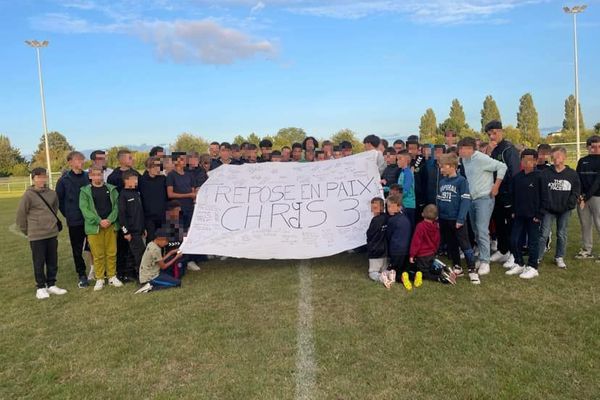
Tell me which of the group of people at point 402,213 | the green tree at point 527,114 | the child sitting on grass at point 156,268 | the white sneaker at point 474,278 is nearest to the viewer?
the white sneaker at point 474,278

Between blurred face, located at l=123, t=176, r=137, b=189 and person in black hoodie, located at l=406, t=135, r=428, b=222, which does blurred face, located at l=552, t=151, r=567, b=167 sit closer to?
person in black hoodie, located at l=406, t=135, r=428, b=222

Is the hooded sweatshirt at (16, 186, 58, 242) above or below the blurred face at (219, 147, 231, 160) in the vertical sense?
below

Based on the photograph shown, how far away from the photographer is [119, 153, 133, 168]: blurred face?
23.1 feet

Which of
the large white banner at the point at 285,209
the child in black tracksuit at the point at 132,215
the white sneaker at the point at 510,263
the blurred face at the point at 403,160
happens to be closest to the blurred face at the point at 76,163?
the child in black tracksuit at the point at 132,215

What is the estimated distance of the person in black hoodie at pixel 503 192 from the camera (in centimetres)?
689

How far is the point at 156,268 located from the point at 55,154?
233 ft

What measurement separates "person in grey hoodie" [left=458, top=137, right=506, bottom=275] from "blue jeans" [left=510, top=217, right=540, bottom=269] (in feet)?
1.57

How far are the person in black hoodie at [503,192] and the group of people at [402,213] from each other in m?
0.02

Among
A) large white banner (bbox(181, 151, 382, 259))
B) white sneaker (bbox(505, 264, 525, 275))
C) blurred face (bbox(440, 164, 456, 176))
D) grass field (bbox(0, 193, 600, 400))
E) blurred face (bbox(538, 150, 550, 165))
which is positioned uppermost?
blurred face (bbox(538, 150, 550, 165))

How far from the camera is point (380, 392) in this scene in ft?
11.4

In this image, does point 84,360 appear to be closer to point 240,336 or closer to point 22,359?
point 22,359

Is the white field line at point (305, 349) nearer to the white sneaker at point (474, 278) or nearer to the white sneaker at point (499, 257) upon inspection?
the white sneaker at point (474, 278)

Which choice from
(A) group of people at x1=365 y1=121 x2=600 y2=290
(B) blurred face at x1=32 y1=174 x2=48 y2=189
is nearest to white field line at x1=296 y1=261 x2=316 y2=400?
(A) group of people at x1=365 y1=121 x2=600 y2=290

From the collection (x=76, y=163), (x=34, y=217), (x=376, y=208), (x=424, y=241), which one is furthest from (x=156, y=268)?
(x=424, y=241)
